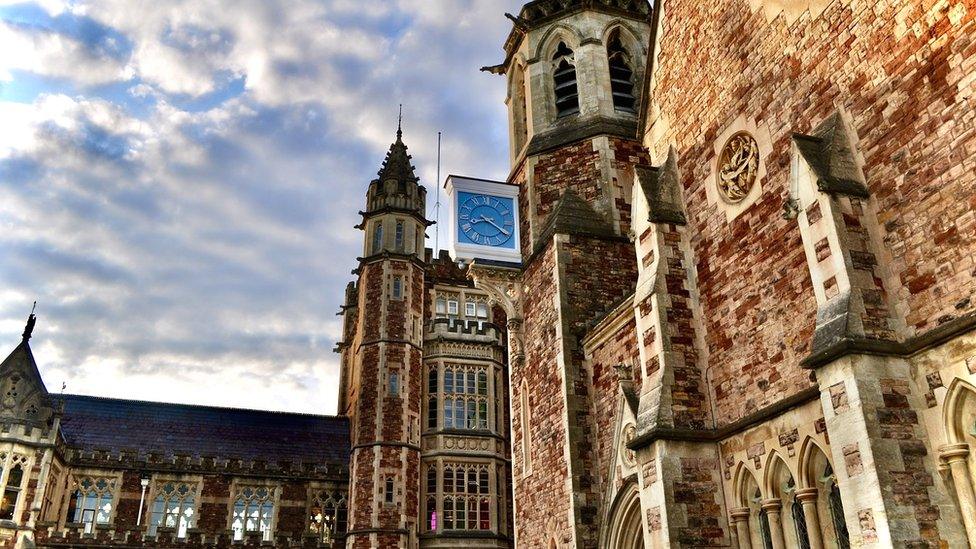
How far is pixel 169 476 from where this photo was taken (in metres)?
32.2

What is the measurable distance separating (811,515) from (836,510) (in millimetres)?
285

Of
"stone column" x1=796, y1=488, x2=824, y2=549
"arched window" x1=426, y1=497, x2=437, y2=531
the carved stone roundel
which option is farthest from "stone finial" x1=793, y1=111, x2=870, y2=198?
"arched window" x1=426, y1=497, x2=437, y2=531

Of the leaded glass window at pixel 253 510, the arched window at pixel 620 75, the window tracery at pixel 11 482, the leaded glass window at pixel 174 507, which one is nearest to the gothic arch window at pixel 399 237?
the leaded glass window at pixel 253 510

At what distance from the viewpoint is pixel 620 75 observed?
18469 mm

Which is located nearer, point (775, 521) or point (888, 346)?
point (888, 346)

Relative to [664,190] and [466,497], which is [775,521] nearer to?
[664,190]

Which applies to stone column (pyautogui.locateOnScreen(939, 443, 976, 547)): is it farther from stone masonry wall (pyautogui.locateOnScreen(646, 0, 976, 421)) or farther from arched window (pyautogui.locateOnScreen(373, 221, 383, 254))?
arched window (pyautogui.locateOnScreen(373, 221, 383, 254))

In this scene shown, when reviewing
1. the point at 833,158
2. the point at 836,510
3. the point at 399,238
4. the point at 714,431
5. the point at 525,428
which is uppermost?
the point at 399,238

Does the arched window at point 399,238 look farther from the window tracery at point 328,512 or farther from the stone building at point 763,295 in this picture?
the stone building at point 763,295

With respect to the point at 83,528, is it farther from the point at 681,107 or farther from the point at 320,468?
the point at 681,107

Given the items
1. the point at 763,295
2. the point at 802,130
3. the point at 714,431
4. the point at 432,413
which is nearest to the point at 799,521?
the point at 714,431

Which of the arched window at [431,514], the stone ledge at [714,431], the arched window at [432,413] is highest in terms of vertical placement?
the arched window at [432,413]

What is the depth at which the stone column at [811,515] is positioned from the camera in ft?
27.6

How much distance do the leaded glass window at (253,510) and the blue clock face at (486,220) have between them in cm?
2105
